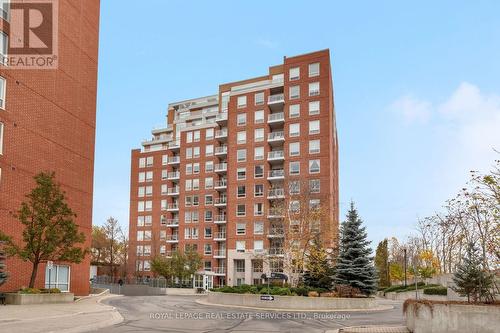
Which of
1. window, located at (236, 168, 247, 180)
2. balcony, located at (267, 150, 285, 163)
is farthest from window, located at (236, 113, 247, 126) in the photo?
window, located at (236, 168, 247, 180)

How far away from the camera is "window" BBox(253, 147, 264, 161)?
236 feet

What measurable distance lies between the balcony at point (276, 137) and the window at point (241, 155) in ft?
13.3

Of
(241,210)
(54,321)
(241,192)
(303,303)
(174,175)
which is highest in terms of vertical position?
(174,175)

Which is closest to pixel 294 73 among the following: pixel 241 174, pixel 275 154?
pixel 275 154

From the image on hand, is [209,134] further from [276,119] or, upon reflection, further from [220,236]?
[276,119]

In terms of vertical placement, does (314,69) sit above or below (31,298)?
above

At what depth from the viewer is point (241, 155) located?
241 ft

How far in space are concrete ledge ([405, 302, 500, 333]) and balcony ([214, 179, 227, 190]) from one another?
217ft

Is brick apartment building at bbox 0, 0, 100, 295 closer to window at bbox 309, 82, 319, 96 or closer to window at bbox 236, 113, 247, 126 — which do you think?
window at bbox 309, 82, 319, 96

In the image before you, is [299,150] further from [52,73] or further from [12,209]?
[12,209]

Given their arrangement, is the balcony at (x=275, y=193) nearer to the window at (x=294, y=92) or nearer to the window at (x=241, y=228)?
the window at (x=241, y=228)

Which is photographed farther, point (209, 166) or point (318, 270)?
point (209, 166)

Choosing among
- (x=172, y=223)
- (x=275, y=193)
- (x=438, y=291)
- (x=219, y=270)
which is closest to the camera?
(x=438, y=291)

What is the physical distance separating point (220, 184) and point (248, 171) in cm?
992
